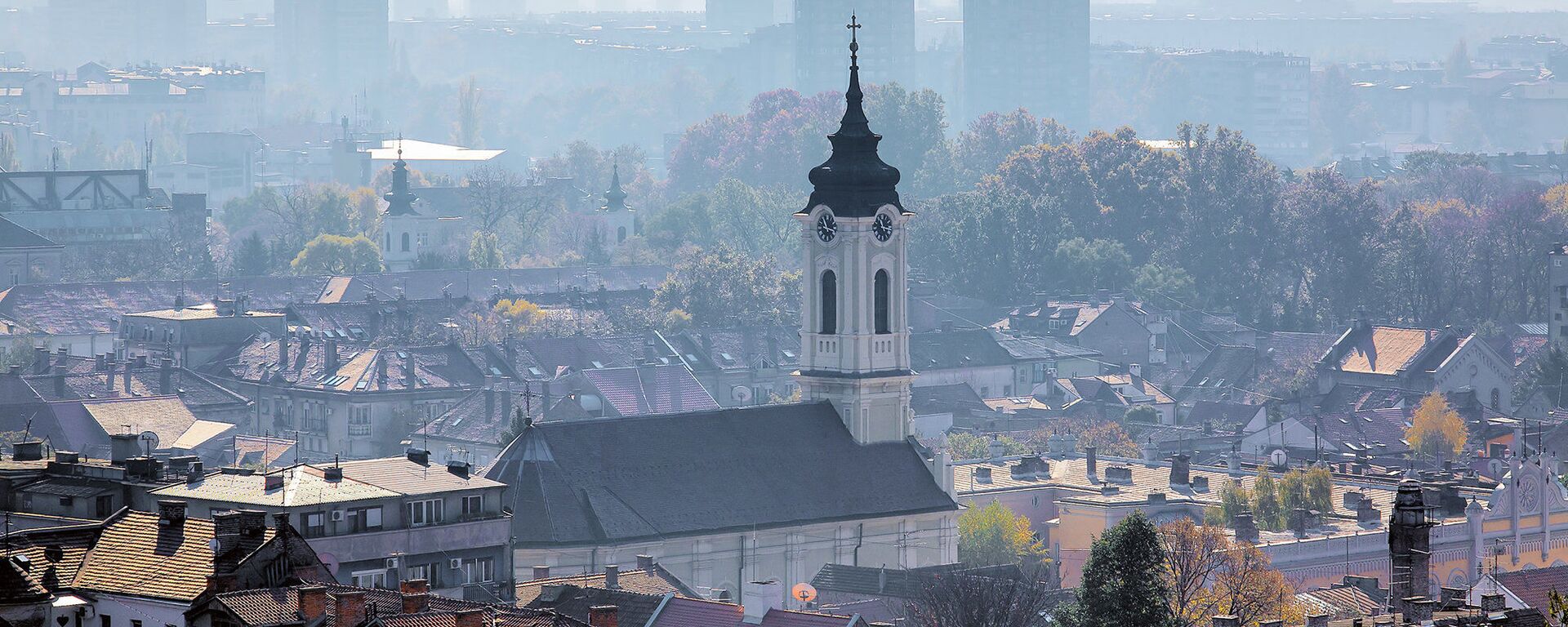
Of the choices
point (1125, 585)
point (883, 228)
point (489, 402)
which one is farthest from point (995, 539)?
point (489, 402)

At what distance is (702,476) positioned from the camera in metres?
75.2

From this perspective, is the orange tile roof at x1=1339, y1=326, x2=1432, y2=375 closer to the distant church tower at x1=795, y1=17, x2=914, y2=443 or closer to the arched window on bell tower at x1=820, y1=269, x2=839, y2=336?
the distant church tower at x1=795, y1=17, x2=914, y2=443

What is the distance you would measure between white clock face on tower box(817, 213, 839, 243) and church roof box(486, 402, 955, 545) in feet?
11.3

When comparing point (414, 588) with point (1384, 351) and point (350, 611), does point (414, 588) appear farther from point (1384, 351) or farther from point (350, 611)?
point (1384, 351)

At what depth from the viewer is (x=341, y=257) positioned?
175m

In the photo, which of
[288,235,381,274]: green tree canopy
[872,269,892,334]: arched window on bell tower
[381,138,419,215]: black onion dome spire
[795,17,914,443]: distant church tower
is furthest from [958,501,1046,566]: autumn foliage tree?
[381,138,419,215]: black onion dome spire

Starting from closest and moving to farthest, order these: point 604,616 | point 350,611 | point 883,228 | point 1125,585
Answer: point 350,611 < point 604,616 < point 1125,585 < point 883,228

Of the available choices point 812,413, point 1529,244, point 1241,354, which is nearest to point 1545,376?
point 1241,354

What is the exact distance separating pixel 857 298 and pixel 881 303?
0.70m

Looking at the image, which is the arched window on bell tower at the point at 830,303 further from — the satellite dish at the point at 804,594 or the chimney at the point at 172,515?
the chimney at the point at 172,515

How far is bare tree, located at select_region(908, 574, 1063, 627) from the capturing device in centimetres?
6353

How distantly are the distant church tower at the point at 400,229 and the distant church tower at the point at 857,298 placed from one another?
96.1m

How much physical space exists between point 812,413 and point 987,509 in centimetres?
925

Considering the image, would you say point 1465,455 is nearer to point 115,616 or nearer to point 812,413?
point 812,413
